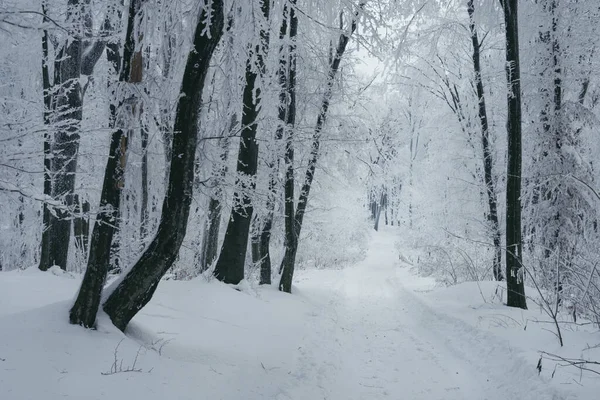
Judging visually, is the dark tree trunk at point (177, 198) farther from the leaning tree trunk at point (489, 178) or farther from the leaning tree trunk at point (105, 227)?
the leaning tree trunk at point (489, 178)

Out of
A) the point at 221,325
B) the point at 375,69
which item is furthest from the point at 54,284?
the point at 375,69

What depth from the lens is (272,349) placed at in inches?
215

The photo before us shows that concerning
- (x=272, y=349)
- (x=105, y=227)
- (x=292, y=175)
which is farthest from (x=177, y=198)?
(x=292, y=175)

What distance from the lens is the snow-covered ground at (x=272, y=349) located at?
10.8 ft

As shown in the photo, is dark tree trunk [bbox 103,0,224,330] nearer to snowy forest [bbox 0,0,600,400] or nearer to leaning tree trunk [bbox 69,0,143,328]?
snowy forest [bbox 0,0,600,400]

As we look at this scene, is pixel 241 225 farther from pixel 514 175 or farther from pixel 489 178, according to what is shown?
pixel 489 178

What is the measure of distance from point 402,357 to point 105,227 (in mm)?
4733

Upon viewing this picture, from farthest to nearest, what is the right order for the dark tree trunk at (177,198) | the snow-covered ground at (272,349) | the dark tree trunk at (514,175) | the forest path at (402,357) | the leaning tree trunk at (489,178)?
the leaning tree trunk at (489,178), the dark tree trunk at (514,175), the forest path at (402,357), the dark tree trunk at (177,198), the snow-covered ground at (272,349)

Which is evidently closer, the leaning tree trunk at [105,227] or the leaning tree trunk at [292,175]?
the leaning tree trunk at [105,227]

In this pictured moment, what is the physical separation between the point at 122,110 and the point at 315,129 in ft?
19.9

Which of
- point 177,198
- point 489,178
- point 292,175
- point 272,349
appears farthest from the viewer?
point 489,178

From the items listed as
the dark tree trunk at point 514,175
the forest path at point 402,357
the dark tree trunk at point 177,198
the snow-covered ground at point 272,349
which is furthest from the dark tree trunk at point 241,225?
the dark tree trunk at point 514,175

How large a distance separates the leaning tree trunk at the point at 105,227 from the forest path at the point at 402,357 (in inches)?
93.8

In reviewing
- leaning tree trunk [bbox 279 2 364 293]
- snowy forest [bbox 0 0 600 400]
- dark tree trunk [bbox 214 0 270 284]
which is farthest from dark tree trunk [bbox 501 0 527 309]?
dark tree trunk [bbox 214 0 270 284]
